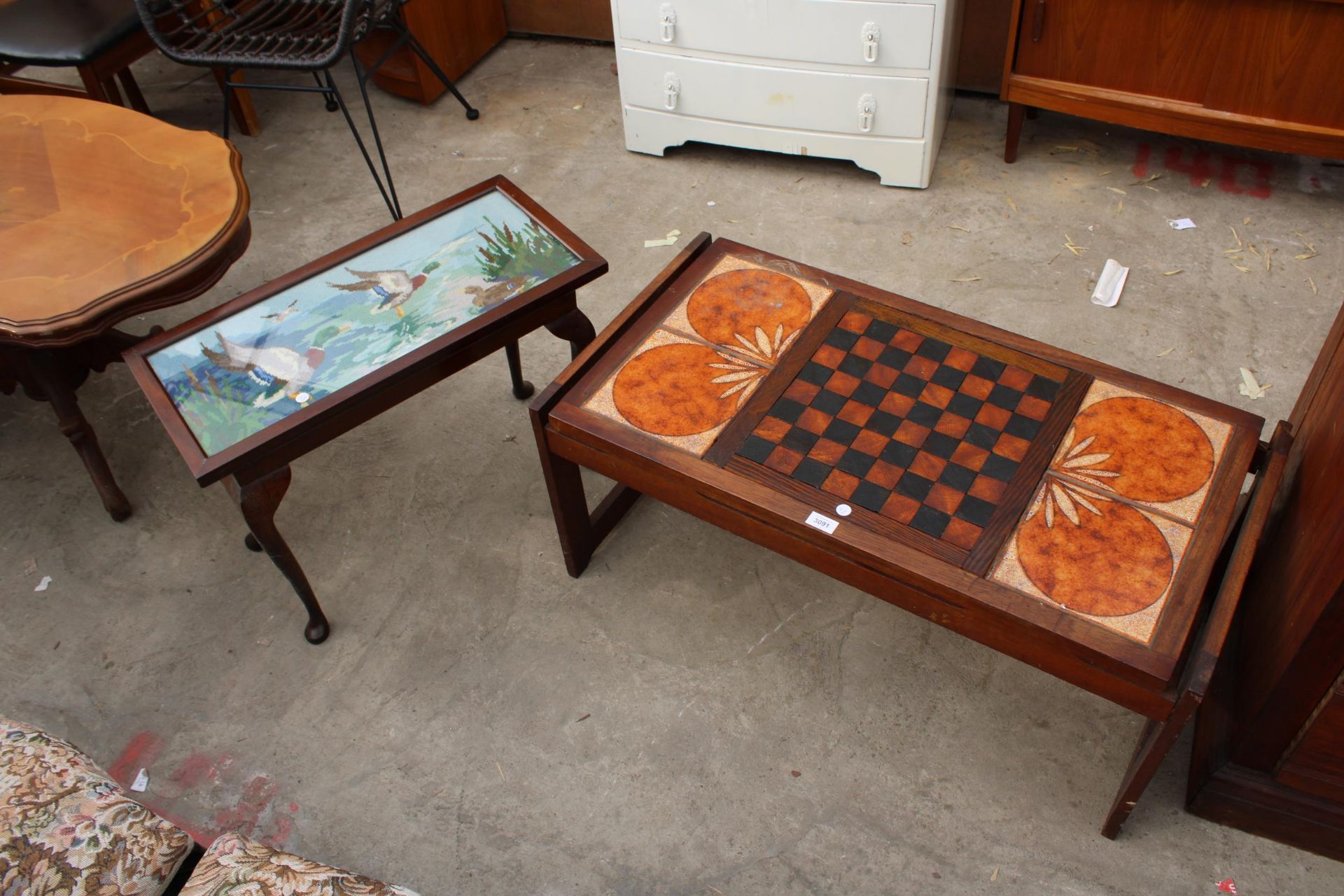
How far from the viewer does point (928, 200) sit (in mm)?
3125

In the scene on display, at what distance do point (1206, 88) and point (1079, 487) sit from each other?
1660 mm

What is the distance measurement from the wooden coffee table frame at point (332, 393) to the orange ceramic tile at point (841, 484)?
0.68 metres

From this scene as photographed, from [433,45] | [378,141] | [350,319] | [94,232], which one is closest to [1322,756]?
[350,319]

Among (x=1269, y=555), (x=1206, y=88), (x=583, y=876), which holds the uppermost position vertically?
(x=1206, y=88)

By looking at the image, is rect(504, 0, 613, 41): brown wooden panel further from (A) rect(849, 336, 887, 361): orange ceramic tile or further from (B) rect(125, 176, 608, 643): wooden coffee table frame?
(A) rect(849, 336, 887, 361): orange ceramic tile

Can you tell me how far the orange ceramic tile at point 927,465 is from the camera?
1.73 metres

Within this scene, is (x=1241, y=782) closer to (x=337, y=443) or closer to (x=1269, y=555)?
(x=1269, y=555)

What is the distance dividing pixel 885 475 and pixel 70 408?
6.14 ft

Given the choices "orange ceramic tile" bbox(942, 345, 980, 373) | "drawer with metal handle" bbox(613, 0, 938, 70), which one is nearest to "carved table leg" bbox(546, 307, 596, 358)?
"orange ceramic tile" bbox(942, 345, 980, 373)

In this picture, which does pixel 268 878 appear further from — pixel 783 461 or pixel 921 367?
pixel 921 367

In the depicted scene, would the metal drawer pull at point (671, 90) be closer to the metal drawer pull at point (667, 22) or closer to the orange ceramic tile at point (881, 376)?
the metal drawer pull at point (667, 22)

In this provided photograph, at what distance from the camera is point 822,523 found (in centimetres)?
166

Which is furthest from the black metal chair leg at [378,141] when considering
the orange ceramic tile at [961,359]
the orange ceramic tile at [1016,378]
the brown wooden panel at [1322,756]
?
the brown wooden panel at [1322,756]

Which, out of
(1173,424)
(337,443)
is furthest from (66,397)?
(1173,424)
